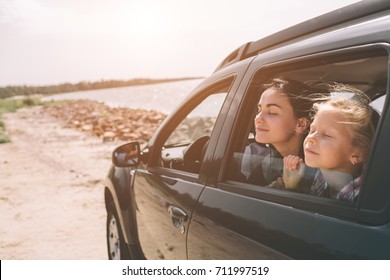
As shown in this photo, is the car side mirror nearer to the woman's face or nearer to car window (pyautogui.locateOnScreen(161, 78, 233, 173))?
car window (pyautogui.locateOnScreen(161, 78, 233, 173))

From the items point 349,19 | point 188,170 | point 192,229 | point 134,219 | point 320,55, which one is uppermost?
point 349,19

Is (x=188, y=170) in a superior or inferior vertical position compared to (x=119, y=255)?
superior

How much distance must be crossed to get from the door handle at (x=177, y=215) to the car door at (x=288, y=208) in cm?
10

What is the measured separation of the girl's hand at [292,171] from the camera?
5.38 ft

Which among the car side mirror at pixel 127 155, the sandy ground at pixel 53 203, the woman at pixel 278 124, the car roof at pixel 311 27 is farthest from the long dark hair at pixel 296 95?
the sandy ground at pixel 53 203

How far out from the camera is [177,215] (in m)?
2.06

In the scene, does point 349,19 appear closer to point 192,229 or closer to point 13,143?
point 192,229

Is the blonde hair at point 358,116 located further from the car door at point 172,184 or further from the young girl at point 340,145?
the car door at point 172,184

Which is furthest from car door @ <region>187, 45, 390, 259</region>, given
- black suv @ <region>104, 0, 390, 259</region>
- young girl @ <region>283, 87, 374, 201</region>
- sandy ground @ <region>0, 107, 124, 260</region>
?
sandy ground @ <region>0, 107, 124, 260</region>

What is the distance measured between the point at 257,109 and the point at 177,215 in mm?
607

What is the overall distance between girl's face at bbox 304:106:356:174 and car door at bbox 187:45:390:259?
0.15 metres

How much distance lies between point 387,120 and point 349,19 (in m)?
0.50
